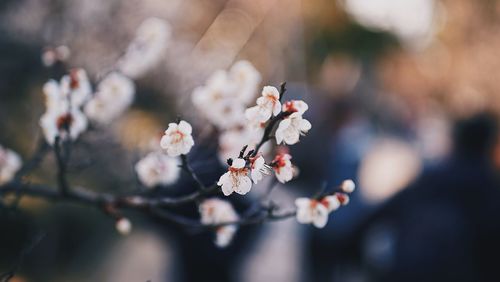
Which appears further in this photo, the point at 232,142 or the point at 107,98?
the point at 107,98

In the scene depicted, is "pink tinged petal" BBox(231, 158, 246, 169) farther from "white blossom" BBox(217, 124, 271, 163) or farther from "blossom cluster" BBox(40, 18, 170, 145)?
"blossom cluster" BBox(40, 18, 170, 145)

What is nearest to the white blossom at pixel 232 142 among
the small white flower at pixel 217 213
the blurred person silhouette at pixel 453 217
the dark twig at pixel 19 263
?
the small white flower at pixel 217 213

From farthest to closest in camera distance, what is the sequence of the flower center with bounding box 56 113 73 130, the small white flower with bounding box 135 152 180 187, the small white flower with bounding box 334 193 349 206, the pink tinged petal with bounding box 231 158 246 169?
the small white flower with bounding box 135 152 180 187 → the flower center with bounding box 56 113 73 130 → the small white flower with bounding box 334 193 349 206 → the pink tinged petal with bounding box 231 158 246 169

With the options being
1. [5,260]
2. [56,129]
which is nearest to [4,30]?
[5,260]

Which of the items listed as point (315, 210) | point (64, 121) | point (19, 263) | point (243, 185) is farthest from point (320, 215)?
point (64, 121)

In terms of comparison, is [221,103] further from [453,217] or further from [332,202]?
[453,217]

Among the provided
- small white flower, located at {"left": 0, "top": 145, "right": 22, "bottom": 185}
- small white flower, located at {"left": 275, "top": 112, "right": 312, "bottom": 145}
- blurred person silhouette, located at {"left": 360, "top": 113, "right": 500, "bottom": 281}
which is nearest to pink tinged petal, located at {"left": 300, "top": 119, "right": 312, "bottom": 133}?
small white flower, located at {"left": 275, "top": 112, "right": 312, "bottom": 145}

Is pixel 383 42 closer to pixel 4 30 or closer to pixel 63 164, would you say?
pixel 4 30
